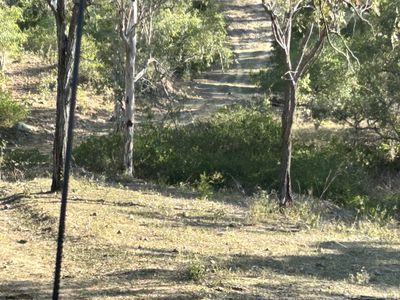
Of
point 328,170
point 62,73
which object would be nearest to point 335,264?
point 62,73

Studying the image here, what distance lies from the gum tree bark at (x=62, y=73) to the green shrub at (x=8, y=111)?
10.2 meters

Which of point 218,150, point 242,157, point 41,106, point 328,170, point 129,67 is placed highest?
point 129,67

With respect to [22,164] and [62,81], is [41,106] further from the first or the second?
[62,81]

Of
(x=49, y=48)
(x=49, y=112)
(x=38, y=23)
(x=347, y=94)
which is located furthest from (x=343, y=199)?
(x=38, y=23)

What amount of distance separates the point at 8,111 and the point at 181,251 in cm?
1463

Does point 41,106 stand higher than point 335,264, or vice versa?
point 335,264

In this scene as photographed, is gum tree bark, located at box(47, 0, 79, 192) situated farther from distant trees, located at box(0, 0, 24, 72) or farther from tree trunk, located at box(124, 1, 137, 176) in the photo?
distant trees, located at box(0, 0, 24, 72)

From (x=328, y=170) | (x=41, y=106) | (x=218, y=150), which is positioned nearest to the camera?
(x=328, y=170)

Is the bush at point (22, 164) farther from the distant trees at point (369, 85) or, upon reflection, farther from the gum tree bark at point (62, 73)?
the distant trees at point (369, 85)

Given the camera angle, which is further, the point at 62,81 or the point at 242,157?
the point at 242,157

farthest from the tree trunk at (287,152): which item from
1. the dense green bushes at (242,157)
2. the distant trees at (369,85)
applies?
the distant trees at (369,85)

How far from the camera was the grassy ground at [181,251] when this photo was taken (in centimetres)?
589

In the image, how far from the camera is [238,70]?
140 feet

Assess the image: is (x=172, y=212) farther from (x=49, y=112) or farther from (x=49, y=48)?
(x=49, y=48)
